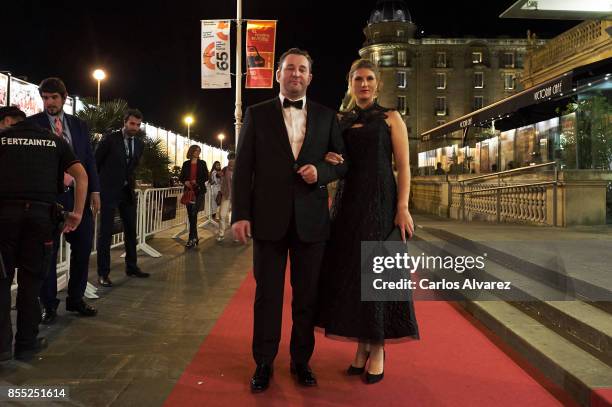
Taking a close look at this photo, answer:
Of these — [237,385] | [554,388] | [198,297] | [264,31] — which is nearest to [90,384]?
[237,385]

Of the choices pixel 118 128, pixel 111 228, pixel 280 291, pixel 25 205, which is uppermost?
pixel 118 128

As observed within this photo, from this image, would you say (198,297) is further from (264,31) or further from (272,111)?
(264,31)

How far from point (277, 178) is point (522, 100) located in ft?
39.0

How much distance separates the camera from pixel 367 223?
10.0 feet

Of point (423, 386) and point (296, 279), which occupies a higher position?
point (296, 279)

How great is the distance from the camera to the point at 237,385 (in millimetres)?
3070

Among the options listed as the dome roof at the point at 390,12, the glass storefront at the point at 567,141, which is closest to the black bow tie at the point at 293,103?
the glass storefront at the point at 567,141

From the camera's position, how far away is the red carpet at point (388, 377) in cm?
287

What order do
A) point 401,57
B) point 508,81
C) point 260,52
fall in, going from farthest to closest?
point 508,81 → point 401,57 → point 260,52

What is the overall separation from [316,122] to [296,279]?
0.97 metres

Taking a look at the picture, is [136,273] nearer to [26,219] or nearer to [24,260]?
[24,260]

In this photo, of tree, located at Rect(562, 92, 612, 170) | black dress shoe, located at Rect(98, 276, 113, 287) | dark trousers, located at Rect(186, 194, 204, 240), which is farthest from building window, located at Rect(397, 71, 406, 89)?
black dress shoe, located at Rect(98, 276, 113, 287)

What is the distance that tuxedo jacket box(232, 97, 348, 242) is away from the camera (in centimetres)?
293

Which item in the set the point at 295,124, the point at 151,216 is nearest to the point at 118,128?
the point at 151,216
